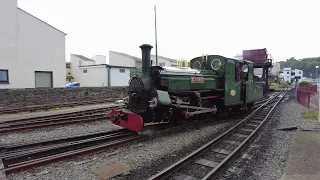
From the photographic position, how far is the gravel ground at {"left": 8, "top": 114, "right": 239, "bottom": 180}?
4395mm

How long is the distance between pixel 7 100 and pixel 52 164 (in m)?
11.0

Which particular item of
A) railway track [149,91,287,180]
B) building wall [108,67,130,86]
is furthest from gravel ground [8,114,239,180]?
building wall [108,67,130,86]

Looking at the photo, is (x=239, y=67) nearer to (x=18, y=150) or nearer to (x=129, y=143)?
(x=129, y=143)

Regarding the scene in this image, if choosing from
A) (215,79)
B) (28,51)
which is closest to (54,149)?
(215,79)

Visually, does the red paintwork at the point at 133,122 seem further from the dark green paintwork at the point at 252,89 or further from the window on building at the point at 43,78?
the window on building at the point at 43,78

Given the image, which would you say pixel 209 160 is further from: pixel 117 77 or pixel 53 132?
pixel 117 77

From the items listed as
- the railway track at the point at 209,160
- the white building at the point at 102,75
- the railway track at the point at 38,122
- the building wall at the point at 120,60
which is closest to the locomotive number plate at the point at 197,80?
the railway track at the point at 209,160

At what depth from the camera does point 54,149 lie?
5.54 metres

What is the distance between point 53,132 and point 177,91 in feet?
15.2

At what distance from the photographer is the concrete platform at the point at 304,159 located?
4.33 m

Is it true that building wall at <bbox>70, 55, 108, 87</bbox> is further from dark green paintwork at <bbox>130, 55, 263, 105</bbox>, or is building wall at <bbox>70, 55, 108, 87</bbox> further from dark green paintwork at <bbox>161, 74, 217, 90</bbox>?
dark green paintwork at <bbox>161, 74, 217, 90</bbox>

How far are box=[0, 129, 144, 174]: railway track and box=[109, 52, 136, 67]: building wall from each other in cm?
3011

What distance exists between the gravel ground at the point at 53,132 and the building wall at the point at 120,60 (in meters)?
28.1

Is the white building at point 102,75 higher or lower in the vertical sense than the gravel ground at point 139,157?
higher
